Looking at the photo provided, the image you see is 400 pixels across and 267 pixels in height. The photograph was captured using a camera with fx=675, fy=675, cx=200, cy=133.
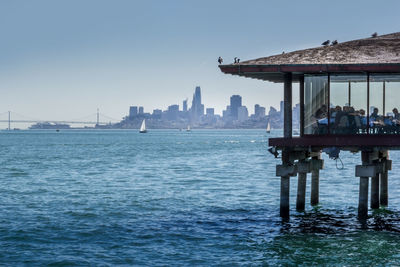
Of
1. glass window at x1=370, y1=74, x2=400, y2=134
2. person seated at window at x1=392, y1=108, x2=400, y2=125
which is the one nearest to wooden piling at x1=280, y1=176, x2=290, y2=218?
glass window at x1=370, y1=74, x2=400, y2=134

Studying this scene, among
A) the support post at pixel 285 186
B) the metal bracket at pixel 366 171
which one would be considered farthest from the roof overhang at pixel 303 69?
the metal bracket at pixel 366 171

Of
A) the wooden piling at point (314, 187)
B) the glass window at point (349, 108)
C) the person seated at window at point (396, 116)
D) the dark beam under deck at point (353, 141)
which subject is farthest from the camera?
the wooden piling at point (314, 187)

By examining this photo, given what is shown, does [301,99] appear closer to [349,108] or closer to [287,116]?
[287,116]

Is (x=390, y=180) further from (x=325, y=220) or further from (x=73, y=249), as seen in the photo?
(x=73, y=249)

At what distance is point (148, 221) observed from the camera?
30609 mm

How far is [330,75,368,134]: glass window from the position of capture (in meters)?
26.4

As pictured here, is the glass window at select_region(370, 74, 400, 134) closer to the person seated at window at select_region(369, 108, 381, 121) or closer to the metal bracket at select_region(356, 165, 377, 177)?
the person seated at window at select_region(369, 108, 381, 121)

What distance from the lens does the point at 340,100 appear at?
1049 inches

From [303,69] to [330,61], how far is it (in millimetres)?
1108

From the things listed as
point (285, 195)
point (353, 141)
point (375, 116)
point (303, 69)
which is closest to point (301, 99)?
point (303, 69)

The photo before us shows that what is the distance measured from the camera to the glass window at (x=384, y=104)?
26.4 meters

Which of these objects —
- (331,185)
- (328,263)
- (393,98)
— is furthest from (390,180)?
(328,263)

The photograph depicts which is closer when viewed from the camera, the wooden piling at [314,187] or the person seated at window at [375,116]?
the person seated at window at [375,116]

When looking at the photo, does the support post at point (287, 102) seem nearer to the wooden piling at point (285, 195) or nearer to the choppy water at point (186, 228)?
the wooden piling at point (285, 195)
